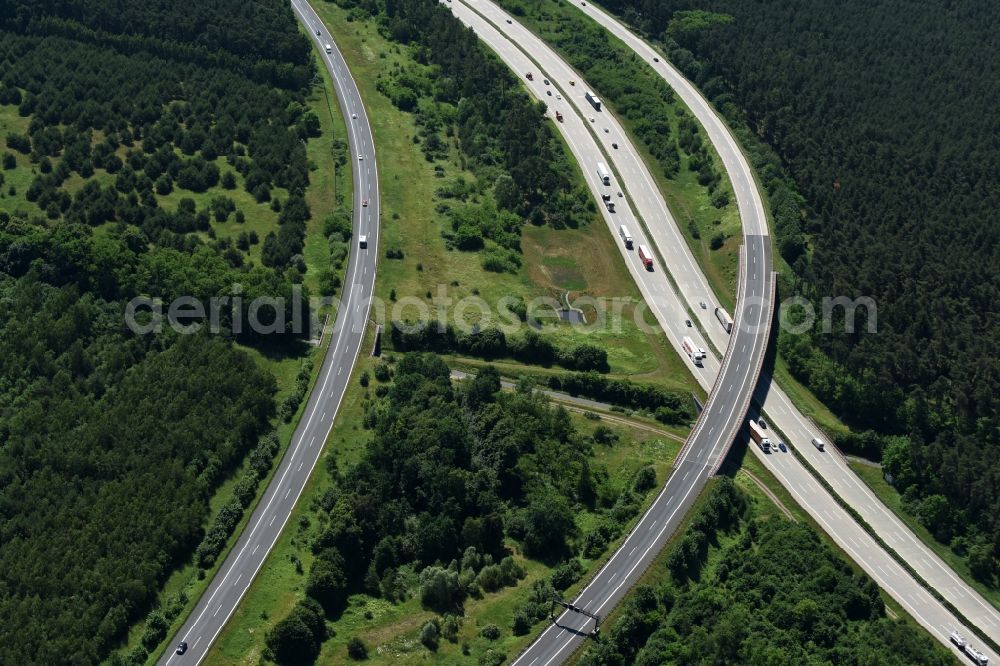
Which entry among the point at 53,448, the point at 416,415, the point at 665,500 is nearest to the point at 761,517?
the point at 665,500

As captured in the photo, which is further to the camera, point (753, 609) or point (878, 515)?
point (878, 515)

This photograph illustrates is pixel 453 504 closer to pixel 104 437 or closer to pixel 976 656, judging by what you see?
pixel 104 437

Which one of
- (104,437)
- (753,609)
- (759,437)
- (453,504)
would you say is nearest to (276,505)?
(453,504)

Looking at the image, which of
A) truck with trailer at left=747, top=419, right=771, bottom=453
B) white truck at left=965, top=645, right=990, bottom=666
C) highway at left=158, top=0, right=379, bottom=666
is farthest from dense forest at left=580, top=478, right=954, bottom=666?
highway at left=158, top=0, right=379, bottom=666

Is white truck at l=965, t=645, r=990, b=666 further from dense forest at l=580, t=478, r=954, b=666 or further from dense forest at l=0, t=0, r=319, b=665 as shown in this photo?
dense forest at l=0, t=0, r=319, b=665

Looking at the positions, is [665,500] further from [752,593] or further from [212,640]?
[212,640]

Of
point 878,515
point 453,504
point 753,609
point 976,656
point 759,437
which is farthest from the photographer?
point 759,437
